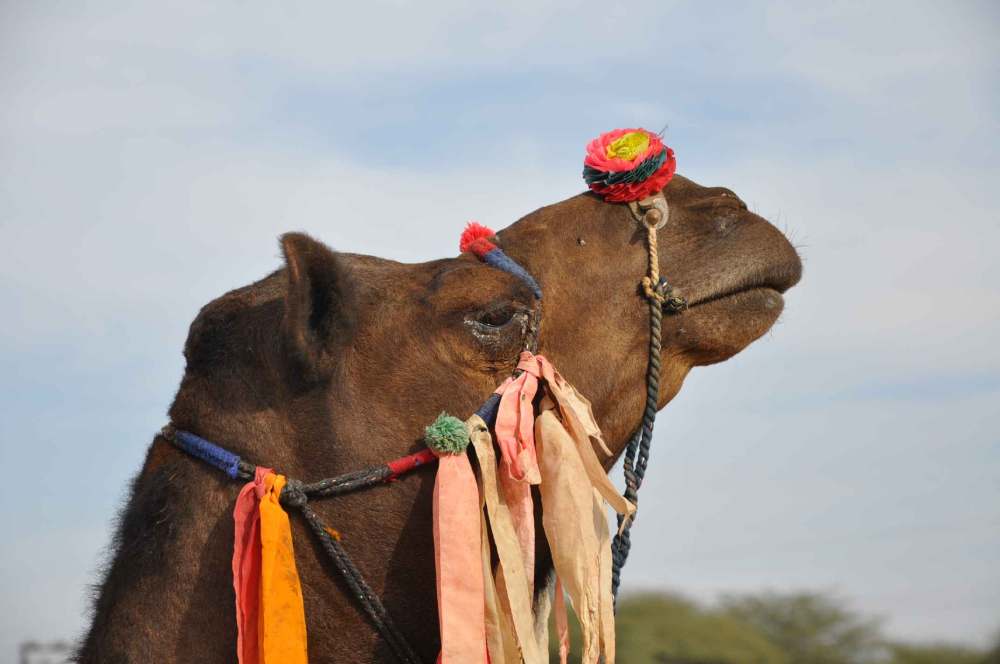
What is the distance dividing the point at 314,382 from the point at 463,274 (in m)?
0.79

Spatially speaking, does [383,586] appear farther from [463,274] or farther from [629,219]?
[629,219]

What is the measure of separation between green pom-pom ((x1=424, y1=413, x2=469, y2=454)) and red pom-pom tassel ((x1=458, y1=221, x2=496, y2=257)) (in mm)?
935

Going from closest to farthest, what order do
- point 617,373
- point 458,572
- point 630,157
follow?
1. point 458,572
2. point 617,373
3. point 630,157

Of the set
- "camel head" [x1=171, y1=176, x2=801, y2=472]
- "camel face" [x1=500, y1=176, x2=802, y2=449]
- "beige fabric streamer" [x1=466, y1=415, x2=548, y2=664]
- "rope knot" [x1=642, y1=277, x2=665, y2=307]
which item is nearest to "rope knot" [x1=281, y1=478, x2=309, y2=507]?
"camel head" [x1=171, y1=176, x2=801, y2=472]

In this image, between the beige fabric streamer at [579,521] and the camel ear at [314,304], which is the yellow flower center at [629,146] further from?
the camel ear at [314,304]

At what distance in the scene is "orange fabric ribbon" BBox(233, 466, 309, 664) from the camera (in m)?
4.50

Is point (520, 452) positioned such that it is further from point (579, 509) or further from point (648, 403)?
point (648, 403)

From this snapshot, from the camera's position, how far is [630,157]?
549 centimetres

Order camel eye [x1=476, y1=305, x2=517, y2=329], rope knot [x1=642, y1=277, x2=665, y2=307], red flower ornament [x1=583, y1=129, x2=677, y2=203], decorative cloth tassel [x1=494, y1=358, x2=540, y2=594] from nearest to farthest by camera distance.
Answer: decorative cloth tassel [x1=494, y1=358, x2=540, y2=594] → camel eye [x1=476, y1=305, x2=517, y2=329] → rope knot [x1=642, y1=277, x2=665, y2=307] → red flower ornament [x1=583, y1=129, x2=677, y2=203]

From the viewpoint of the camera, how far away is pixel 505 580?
4.71 metres

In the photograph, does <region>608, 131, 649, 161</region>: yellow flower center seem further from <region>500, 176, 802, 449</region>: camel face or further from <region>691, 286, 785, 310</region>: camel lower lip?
<region>691, 286, 785, 310</region>: camel lower lip

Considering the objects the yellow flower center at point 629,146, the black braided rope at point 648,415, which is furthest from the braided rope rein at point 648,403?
the yellow flower center at point 629,146

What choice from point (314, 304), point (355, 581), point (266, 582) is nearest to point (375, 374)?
point (314, 304)

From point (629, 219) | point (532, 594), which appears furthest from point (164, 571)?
point (629, 219)
